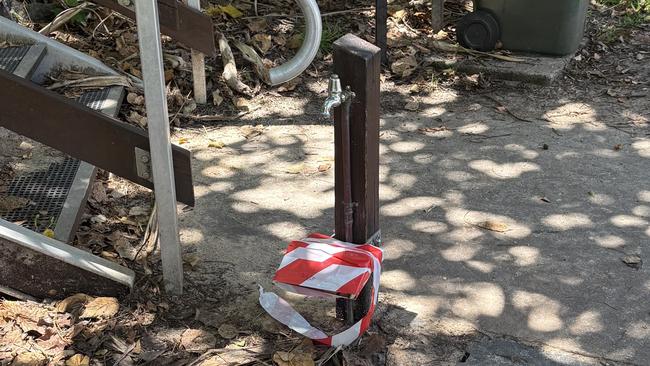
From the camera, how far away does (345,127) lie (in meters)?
2.58

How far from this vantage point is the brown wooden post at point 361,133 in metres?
2.52

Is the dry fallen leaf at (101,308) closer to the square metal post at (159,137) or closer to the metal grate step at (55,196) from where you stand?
the square metal post at (159,137)

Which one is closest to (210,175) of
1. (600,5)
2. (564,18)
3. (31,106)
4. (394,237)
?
(394,237)

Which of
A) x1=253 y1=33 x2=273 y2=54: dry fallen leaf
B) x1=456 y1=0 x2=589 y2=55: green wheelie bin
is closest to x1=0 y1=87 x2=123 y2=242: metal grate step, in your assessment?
x1=253 y1=33 x2=273 y2=54: dry fallen leaf

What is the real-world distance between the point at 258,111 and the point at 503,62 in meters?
1.80

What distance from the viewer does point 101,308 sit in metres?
2.87

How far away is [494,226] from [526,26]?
2.44m

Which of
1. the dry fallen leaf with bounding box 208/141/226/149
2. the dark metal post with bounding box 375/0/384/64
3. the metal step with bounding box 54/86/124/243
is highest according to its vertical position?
the dark metal post with bounding box 375/0/384/64

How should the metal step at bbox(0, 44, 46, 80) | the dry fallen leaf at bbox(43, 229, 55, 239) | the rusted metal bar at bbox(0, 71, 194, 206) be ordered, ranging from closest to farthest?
the rusted metal bar at bbox(0, 71, 194, 206) < the dry fallen leaf at bbox(43, 229, 55, 239) < the metal step at bbox(0, 44, 46, 80)

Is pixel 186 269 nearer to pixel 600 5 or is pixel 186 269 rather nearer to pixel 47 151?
pixel 47 151

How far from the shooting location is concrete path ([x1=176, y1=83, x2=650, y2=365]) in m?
2.98

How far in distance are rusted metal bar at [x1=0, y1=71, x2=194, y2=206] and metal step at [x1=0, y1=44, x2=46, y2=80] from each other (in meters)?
1.62

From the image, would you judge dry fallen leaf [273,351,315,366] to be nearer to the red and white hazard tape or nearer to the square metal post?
the red and white hazard tape

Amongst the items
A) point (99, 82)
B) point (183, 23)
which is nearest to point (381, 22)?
point (183, 23)
